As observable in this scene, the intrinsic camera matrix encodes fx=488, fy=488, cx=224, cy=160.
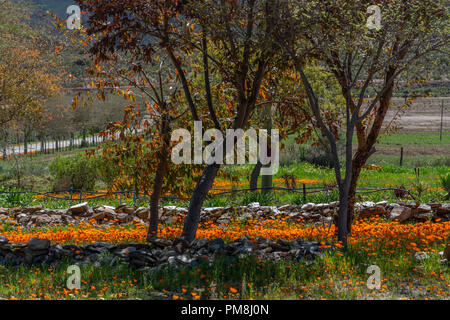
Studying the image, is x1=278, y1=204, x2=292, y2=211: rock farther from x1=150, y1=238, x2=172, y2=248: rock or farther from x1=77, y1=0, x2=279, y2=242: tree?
x1=150, y1=238, x2=172, y2=248: rock

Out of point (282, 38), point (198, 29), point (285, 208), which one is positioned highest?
point (198, 29)

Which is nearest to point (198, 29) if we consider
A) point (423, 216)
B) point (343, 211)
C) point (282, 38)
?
point (282, 38)

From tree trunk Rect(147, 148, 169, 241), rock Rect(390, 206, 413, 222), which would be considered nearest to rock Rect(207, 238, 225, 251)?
tree trunk Rect(147, 148, 169, 241)

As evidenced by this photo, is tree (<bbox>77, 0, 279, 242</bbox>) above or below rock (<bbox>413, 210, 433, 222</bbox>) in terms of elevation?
above

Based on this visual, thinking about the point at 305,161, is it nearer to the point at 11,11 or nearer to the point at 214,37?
the point at 11,11

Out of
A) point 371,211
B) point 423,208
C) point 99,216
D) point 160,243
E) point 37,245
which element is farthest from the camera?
point 99,216

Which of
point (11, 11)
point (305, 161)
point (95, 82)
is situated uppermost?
point (11, 11)

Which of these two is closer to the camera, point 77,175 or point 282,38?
point 282,38

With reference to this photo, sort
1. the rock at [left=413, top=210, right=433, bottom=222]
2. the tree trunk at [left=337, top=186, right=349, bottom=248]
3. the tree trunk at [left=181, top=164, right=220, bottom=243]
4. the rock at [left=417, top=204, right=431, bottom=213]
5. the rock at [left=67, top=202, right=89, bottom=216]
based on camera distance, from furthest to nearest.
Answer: the rock at [left=67, top=202, right=89, bottom=216]
the rock at [left=417, top=204, right=431, bottom=213]
the rock at [left=413, top=210, right=433, bottom=222]
the tree trunk at [left=181, top=164, right=220, bottom=243]
the tree trunk at [left=337, top=186, right=349, bottom=248]

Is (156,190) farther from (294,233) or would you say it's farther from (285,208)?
(285,208)

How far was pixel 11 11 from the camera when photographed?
24.2 meters

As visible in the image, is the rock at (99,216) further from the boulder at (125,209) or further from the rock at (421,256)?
the rock at (421,256)
